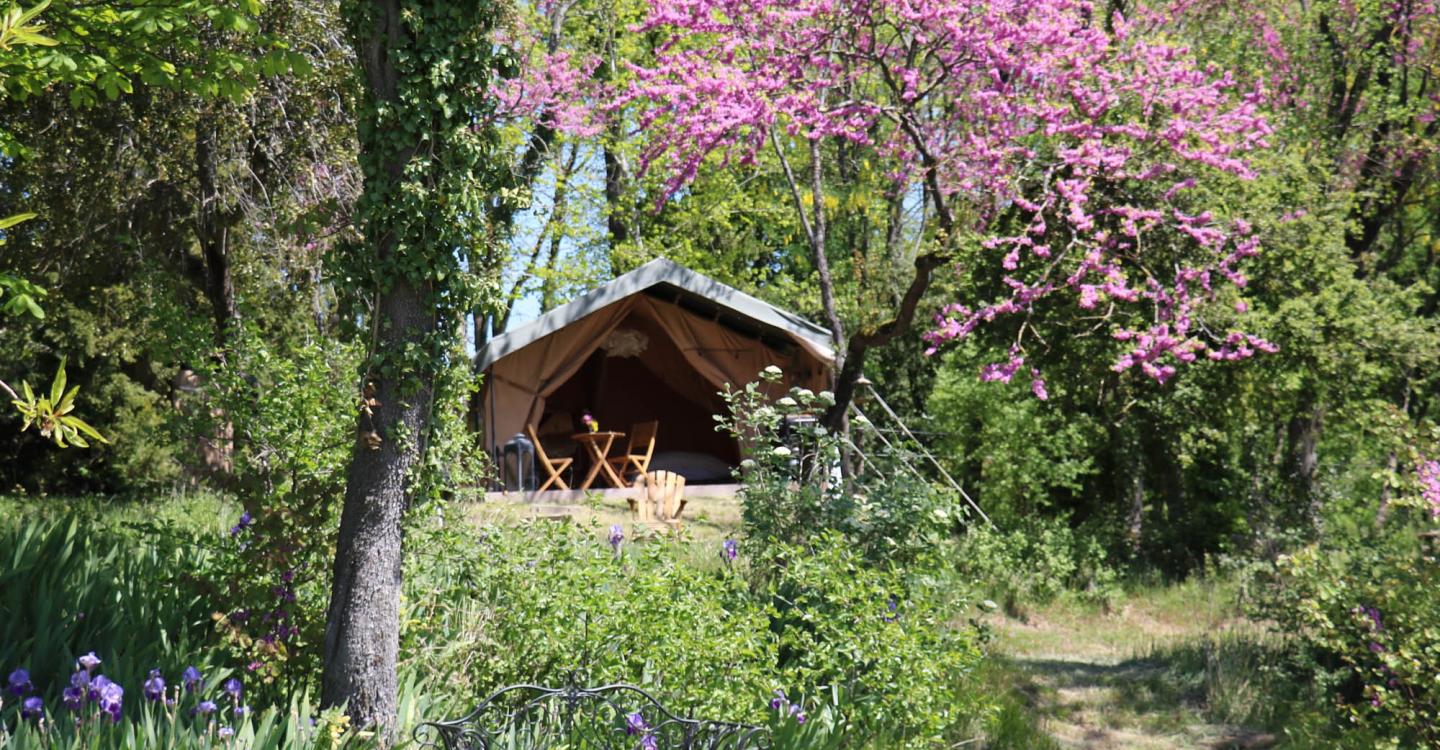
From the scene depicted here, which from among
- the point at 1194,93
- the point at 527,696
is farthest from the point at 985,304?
the point at 527,696

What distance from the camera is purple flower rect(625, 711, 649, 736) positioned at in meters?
3.62

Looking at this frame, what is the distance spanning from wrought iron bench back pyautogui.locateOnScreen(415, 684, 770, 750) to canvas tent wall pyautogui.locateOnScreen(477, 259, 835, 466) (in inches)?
338

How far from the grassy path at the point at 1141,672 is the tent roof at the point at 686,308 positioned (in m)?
4.27

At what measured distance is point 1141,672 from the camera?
8203 mm

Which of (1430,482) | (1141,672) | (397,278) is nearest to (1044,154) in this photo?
(1141,672)

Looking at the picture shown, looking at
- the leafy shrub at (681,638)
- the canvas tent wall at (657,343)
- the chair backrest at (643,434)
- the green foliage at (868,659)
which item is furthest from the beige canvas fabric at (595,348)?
the green foliage at (868,659)

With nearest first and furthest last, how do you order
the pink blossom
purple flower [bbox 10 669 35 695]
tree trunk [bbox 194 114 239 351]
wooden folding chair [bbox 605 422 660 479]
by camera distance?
purple flower [bbox 10 669 35 695]
the pink blossom
tree trunk [bbox 194 114 239 351]
wooden folding chair [bbox 605 422 660 479]

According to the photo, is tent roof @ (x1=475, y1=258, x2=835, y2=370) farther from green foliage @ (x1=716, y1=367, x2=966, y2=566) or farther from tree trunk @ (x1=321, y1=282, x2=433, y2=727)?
tree trunk @ (x1=321, y1=282, x2=433, y2=727)

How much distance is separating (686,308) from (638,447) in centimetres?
211

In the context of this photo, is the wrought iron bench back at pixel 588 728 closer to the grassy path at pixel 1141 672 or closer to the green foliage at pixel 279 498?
the green foliage at pixel 279 498

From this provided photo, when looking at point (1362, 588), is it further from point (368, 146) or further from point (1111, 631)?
point (368, 146)

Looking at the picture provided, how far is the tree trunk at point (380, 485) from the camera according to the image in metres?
3.83

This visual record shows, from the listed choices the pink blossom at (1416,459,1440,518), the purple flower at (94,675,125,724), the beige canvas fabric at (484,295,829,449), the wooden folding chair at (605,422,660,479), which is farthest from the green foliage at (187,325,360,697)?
the wooden folding chair at (605,422,660,479)

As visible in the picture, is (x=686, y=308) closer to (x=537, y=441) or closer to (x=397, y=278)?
(x=537, y=441)
